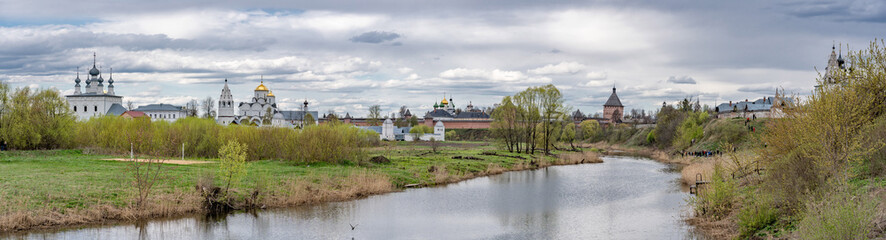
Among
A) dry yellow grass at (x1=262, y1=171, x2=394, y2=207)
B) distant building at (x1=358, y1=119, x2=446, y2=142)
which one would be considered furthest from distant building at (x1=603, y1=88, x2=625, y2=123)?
dry yellow grass at (x1=262, y1=171, x2=394, y2=207)

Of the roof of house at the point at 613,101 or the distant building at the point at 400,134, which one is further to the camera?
the roof of house at the point at 613,101

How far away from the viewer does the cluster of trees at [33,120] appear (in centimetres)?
4344

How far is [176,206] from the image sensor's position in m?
23.3

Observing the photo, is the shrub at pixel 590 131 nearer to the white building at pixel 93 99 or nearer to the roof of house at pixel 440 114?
the roof of house at pixel 440 114

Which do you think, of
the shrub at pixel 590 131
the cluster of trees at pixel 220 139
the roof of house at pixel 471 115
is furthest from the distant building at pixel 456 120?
the cluster of trees at pixel 220 139

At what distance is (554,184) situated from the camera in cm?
3750

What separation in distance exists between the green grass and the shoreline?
53cm

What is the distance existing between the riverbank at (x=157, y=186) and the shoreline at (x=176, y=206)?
25 mm

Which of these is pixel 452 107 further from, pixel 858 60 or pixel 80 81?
pixel 858 60

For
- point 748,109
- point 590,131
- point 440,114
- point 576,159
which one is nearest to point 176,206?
point 576,159

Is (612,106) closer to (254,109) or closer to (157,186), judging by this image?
(254,109)

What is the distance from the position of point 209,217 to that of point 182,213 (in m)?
0.98

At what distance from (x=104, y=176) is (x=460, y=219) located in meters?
15.1

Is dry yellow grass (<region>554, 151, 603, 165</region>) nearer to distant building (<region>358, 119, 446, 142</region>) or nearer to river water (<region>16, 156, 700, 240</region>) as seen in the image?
river water (<region>16, 156, 700, 240</region>)
